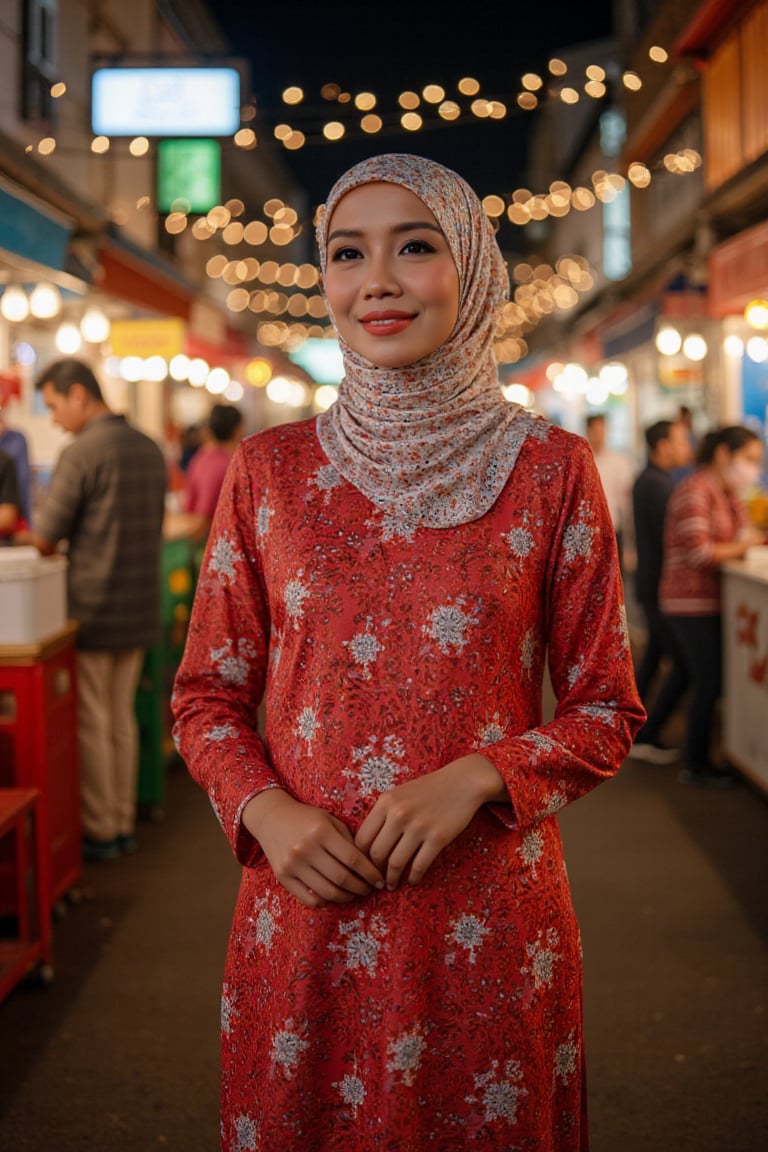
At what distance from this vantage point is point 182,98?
8.70m

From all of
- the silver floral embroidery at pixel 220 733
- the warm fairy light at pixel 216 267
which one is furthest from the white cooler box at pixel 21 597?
the warm fairy light at pixel 216 267

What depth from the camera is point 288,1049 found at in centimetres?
149

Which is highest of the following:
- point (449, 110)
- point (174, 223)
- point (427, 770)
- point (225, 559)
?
point (174, 223)

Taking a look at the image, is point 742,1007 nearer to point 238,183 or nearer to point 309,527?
point 309,527

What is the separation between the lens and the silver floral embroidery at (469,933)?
4.83ft

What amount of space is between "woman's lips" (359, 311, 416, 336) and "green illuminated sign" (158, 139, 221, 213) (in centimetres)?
1343

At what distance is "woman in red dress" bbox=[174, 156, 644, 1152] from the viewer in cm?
146

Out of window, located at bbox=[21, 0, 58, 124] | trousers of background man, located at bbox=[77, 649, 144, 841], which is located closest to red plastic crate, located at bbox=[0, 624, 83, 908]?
trousers of background man, located at bbox=[77, 649, 144, 841]

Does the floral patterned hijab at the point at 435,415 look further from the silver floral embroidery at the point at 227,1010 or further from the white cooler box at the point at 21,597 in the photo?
the white cooler box at the point at 21,597

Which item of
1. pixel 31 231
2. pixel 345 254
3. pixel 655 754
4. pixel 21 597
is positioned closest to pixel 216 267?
pixel 31 231

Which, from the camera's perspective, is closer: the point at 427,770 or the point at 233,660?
the point at 427,770

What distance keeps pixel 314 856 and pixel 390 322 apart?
2.21 feet

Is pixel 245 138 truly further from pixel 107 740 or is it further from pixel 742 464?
pixel 107 740

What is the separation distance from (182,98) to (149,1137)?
25.2ft
